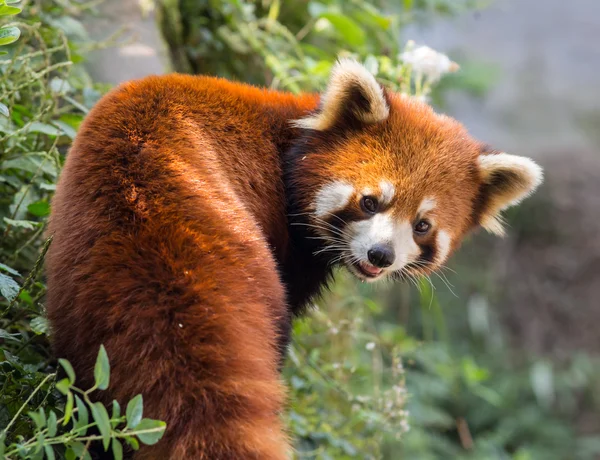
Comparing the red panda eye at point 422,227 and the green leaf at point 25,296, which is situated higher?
the green leaf at point 25,296

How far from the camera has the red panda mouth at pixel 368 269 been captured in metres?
2.62

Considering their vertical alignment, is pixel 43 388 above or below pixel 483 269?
above

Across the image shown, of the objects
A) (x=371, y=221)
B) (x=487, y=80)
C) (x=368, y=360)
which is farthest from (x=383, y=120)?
(x=487, y=80)

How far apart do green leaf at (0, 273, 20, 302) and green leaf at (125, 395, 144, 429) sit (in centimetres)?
A: 79

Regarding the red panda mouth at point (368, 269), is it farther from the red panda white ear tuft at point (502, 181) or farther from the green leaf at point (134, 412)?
the green leaf at point (134, 412)

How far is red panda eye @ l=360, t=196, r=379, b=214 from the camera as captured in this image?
2560 mm

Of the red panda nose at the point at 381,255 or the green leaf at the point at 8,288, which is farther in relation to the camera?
the red panda nose at the point at 381,255

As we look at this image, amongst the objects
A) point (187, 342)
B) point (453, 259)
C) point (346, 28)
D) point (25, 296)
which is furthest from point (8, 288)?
point (453, 259)

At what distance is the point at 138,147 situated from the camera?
2104 mm

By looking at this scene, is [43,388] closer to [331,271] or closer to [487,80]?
[331,271]

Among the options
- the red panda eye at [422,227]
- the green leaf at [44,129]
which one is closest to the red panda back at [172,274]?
the green leaf at [44,129]

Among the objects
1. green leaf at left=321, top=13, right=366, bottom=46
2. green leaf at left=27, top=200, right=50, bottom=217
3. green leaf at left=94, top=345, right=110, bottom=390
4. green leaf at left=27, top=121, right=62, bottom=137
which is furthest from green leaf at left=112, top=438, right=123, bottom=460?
green leaf at left=321, top=13, right=366, bottom=46

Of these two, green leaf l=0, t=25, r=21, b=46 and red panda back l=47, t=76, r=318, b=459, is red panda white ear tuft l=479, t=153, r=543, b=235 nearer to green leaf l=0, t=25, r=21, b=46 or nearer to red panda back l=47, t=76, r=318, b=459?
red panda back l=47, t=76, r=318, b=459

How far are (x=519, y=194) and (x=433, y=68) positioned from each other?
84 cm
